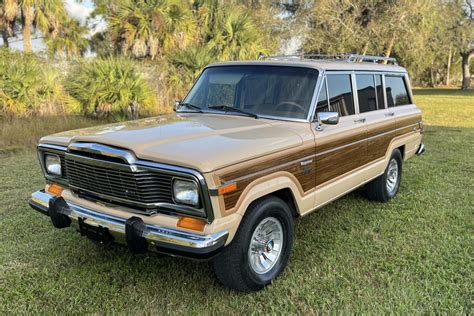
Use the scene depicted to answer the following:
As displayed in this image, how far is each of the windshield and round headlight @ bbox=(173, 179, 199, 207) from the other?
155cm

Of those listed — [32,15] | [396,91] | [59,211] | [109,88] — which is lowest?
[59,211]

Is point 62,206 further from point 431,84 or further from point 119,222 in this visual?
point 431,84

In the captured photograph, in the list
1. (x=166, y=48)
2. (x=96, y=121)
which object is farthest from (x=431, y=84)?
(x=96, y=121)

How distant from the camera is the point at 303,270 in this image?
3791 millimetres

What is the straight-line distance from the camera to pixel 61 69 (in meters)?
11.9

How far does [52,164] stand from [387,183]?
Answer: 4.38 metres

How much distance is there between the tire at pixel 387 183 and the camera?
559 cm

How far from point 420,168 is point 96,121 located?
8389 mm

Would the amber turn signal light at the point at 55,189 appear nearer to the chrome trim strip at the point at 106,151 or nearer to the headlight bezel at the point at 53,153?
the headlight bezel at the point at 53,153

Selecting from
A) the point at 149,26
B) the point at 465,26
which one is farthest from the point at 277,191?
the point at 465,26

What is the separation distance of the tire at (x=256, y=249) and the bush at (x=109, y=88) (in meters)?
9.07

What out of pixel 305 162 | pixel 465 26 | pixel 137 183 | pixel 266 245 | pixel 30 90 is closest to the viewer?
pixel 137 183

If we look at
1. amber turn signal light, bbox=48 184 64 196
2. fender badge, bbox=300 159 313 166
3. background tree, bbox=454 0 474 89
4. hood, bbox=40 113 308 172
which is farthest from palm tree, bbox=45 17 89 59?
background tree, bbox=454 0 474 89

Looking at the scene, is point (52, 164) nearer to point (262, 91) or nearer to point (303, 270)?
point (262, 91)
